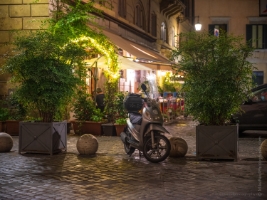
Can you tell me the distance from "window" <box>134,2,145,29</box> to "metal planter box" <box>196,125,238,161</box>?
56.4ft

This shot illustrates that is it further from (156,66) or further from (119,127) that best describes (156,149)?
(156,66)

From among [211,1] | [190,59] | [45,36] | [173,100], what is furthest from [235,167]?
[211,1]

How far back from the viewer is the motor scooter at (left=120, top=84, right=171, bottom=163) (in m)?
11.0

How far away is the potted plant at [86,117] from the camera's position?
16688 millimetres

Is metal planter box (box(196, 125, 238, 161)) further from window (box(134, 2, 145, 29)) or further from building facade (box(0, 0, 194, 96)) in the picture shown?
window (box(134, 2, 145, 29))

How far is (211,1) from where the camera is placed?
146ft

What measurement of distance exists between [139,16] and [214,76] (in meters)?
17.9

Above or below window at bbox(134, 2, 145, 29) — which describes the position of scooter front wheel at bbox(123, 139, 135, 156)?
below

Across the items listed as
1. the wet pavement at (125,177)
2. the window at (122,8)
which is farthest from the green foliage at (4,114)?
the window at (122,8)

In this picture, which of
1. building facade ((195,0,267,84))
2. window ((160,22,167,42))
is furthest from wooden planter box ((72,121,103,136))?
building facade ((195,0,267,84))

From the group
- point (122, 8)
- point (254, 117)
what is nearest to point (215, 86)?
point (254, 117)

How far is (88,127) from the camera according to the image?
16.8 m

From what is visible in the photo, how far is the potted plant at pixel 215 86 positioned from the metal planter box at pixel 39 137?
288 cm

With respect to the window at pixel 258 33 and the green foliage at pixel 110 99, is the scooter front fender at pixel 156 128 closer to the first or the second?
the green foliage at pixel 110 99
